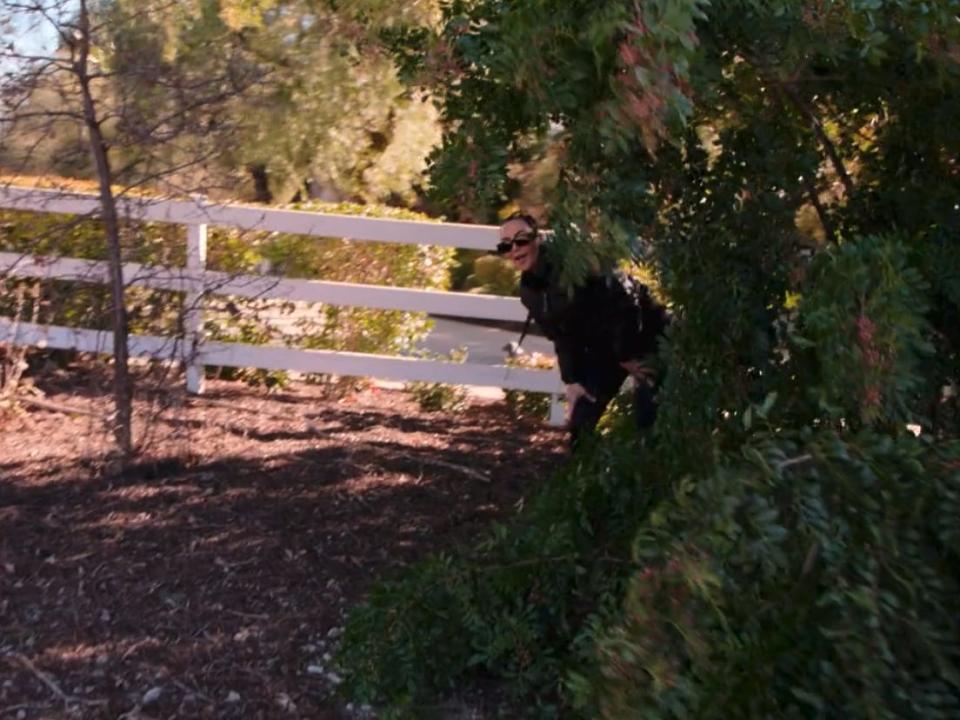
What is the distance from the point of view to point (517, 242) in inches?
223

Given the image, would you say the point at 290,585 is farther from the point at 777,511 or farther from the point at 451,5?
the point at 777,511

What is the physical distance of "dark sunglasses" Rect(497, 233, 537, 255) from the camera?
5.66 meters

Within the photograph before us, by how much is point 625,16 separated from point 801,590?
1.43 meters

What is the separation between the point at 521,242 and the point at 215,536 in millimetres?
1852

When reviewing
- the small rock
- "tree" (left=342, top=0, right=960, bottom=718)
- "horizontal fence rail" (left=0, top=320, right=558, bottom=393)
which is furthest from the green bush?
the small rock

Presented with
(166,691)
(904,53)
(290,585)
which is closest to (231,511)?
(290,585)

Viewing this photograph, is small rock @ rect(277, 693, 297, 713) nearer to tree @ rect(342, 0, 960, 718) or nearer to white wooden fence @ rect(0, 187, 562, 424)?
tree @ rect(342, 0, 960, 718)

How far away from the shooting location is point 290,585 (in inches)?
222

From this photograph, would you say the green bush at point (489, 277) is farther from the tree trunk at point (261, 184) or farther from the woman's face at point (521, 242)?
the woman's face at point (521, 242)

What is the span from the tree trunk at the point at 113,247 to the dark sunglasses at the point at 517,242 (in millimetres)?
2108

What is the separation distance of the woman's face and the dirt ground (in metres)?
1.30

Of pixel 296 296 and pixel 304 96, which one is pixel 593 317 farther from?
pixel 304 96

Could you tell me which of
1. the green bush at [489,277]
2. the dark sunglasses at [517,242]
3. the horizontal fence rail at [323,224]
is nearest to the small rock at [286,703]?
the dark sunglasses at [517,242]

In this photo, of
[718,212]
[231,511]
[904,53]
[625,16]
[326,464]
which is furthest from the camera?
[326,464]
